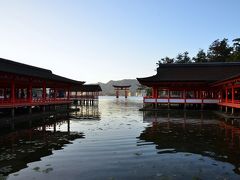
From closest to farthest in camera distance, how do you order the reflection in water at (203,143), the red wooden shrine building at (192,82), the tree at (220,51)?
the reflection in water at (203,143) < the red wooden shrine building at (192,82) < the tree at (220,51)

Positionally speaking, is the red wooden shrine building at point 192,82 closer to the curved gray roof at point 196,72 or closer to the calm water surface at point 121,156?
the curved gray roof at point 196,72

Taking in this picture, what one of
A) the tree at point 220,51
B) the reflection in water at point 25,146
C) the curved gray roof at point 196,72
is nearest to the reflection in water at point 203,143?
the reflection in water at point 25,146

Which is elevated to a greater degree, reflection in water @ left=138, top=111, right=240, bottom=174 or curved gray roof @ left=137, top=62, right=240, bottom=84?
curved gray roof @ left=137, top=62, right=240, bottom=84

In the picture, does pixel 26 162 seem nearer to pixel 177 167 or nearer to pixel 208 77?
pixel 177 167

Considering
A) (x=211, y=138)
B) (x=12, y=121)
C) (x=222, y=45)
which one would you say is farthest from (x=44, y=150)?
(x=222, y=45)

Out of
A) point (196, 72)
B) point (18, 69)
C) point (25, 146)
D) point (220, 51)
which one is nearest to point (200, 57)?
point (220, 51)

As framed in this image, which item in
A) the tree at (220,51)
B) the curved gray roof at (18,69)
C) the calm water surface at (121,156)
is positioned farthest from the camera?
the tree at (220,51)

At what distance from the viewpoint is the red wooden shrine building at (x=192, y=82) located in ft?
139

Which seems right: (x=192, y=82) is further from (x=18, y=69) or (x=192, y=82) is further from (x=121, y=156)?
(x=121, y=156)

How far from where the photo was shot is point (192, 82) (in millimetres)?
43250

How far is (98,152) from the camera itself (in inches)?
514

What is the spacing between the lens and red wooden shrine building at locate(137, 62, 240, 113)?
42219 millimetres

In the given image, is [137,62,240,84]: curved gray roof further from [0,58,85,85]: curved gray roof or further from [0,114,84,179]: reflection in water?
[0,114,84,179]: reflection in water

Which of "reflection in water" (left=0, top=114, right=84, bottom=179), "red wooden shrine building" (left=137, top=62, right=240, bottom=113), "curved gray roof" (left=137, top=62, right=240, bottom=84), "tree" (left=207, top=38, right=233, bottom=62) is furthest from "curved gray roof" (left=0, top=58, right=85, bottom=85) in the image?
"tree" (left=207, top=38, right=233, bottom=62)
